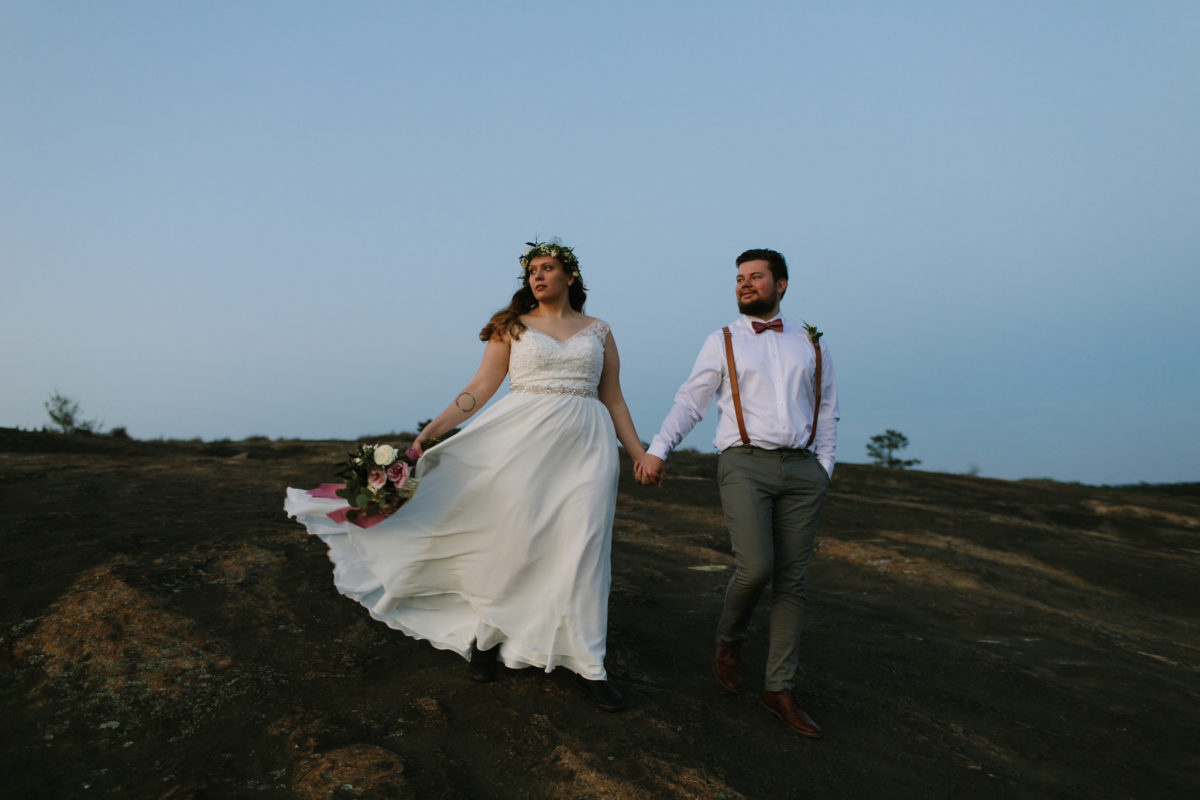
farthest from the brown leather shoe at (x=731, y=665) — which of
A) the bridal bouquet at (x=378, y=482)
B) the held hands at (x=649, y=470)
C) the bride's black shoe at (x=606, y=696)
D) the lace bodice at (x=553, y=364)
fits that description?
the bridal bouquet at (x=378, y=482)

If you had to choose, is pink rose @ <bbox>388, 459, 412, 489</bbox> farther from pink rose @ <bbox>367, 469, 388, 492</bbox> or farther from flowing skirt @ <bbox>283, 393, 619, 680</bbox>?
flowing skirt @ <bbox>283, 393, 619, 680</bbox>

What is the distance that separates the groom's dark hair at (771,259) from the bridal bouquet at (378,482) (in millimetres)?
2421

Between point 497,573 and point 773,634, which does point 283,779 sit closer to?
point 497,573

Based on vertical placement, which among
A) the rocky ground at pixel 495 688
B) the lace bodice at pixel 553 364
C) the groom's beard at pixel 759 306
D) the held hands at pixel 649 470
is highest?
the groom's beard at pixel 759 306

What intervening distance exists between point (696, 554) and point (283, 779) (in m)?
5.90

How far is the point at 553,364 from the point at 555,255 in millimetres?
773

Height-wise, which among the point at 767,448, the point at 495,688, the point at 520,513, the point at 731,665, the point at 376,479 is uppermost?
the point at 767,448

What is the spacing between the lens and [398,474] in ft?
15.7

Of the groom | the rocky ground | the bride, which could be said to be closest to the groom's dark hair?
the groom

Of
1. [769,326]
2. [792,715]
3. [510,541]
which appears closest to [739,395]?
[769,326]

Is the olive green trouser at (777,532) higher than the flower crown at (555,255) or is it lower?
lower

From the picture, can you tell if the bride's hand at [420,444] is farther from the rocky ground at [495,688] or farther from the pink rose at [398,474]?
the rocky ground at [495,688]

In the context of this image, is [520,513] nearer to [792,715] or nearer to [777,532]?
[777,532]

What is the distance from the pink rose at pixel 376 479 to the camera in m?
4.79
